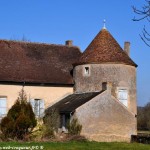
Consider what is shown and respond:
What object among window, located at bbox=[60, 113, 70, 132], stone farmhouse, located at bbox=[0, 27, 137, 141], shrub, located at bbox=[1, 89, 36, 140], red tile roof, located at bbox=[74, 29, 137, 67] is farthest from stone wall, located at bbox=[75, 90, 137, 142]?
shrub, located at bbox=[1, 89, 36, 140]

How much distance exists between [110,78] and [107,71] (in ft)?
1.94

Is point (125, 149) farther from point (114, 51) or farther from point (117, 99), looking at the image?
point (114, 51)

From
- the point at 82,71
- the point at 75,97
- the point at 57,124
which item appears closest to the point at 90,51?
the point at 82,71

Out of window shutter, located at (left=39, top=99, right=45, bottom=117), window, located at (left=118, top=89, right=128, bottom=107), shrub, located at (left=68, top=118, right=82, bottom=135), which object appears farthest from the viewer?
window shutter, located at (left=39, top=99, right=45, bottom=117)

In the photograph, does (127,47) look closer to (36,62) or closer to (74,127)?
(36,62)

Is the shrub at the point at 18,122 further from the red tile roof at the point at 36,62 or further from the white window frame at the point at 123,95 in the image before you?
the white window frame at the point at 123,95

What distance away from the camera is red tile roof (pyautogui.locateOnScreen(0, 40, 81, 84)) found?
3344 cm

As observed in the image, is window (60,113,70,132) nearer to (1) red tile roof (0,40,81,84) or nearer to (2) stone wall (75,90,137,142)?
(2) stone wall (75,90,137,142)

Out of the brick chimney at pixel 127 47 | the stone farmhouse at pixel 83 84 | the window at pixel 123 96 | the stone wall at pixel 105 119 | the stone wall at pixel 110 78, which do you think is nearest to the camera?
the stone wall at pixel 105 119

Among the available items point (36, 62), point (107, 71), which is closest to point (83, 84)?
point (107, 71)

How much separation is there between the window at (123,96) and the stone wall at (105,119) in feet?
4.76

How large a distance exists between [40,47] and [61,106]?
23.6 feet

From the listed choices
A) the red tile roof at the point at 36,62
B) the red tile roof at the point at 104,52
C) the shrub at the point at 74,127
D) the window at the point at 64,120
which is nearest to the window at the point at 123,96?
the red tile roof at the point at 104,52

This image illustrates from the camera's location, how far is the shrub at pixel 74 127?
97.9ft
